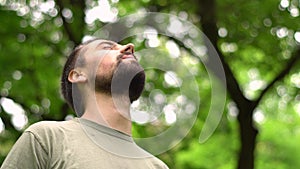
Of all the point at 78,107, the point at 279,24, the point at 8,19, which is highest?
the point at 78,107

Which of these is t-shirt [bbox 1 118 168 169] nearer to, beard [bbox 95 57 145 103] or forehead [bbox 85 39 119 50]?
beard [bbox 95 57 145 103]

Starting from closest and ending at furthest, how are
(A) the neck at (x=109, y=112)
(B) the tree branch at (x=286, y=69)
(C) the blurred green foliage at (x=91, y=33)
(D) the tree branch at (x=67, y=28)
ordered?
(A) the neck at (x=109, y=112) → (C) the blurred green foliage at (x=91, y=33) → (D) the tree branch at (x=67, y=28) → (B) the tree branch at (x=286, y=69)

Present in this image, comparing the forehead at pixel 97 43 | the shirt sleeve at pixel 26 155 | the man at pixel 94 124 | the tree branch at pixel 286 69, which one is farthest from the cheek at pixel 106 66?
the tree branch at pixel 286 69

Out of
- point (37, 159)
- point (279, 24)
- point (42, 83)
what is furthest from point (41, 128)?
point (42, 83)

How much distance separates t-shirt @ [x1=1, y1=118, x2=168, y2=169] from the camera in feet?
7.36

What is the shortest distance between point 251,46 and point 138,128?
2.41 meters

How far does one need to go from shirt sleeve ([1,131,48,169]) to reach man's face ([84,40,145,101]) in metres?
0.43

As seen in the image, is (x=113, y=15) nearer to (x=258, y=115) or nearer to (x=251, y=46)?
(x=251, y=46)

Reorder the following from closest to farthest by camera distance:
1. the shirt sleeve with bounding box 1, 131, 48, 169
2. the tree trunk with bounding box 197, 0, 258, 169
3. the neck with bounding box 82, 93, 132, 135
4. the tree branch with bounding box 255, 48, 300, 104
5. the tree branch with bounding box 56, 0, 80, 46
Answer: the shirt sleeve with bounding box 1, 131, 48, 169, the neck with bounding box 82, 93, 132, 135, the tree trunk with bounding box 197, 0, 258, 169, the tree branch with bounding box 56, 0, 80, 46, the tree branch with bounding box 255, 48, 300, 104

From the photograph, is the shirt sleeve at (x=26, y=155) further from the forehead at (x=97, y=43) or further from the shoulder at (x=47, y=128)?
the forehead at (x=97, y=43)

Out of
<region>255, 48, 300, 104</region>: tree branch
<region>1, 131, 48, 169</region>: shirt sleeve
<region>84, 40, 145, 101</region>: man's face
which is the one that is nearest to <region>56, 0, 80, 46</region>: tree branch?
<region>255, 48, 300, 104</region>: tree branch

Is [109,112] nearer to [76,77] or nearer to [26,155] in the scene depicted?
[76,77]

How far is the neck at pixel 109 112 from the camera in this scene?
2.52 meters

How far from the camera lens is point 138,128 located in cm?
860
